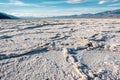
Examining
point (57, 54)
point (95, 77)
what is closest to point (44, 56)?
point (57, 54)

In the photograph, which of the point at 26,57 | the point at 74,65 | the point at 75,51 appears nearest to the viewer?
the point at 74,65

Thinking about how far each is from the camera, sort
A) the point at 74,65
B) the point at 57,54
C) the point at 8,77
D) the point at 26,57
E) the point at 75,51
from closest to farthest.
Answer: the point at 8,77 < the point at 74,65 < the point at 26,57 < the point at 57,54 < the point at 75,51

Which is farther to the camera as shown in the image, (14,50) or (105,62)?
(14,50)

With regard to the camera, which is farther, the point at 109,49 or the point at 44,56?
the point at 109,49

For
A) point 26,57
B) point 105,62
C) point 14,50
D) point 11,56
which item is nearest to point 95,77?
point 105,62

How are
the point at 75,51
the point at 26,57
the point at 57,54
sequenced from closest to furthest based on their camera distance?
the point at 26,57
the point at 57,54
the point at 75,51

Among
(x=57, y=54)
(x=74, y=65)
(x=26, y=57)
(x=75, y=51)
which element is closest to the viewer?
(x=74, y=65)

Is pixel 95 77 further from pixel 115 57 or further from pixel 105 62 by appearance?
pixel 115 57

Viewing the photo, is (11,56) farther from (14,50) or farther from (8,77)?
(8,77)

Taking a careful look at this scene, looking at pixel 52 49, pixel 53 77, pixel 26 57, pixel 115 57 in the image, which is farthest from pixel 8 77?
pixel 115 57
